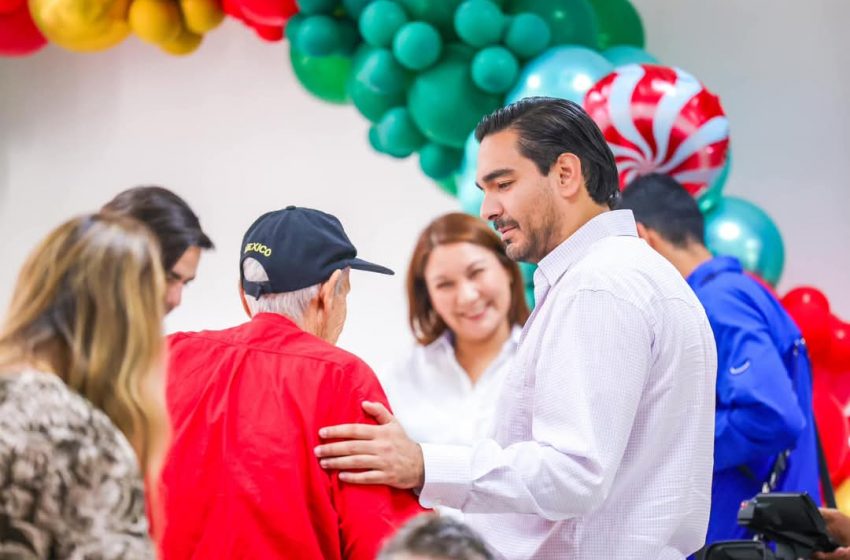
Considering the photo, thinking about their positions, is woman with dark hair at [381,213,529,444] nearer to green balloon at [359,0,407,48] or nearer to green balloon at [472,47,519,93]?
green balloon at [472,47,519,93]

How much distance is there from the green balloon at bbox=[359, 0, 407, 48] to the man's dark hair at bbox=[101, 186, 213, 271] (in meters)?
1.09

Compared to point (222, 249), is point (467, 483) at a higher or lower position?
lower

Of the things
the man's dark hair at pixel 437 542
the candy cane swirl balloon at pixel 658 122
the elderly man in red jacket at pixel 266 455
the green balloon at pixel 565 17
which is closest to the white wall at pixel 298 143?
the green balloon at pixel 565 17

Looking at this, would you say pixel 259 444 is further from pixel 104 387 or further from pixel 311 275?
pixel 104 387

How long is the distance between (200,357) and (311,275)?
235 mm

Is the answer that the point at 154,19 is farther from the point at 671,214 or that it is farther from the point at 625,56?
the point at 671,214

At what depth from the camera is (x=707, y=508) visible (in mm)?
1879

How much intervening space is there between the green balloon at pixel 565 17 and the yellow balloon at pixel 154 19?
122cm

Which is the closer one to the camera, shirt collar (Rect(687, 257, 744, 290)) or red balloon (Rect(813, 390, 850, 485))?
shirt collar (Rect(687, 257, 744, 290))

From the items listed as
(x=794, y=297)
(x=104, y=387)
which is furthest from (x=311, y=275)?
(x=794, y=297)

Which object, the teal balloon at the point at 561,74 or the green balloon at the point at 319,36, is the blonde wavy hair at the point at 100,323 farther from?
the green balloon at the point at 319,36

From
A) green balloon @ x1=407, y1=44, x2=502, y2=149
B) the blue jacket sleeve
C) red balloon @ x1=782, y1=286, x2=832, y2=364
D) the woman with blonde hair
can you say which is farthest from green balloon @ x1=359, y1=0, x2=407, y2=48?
the woman with blonde hair

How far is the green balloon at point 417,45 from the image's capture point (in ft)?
11.4

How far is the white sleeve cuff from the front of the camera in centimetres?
178
